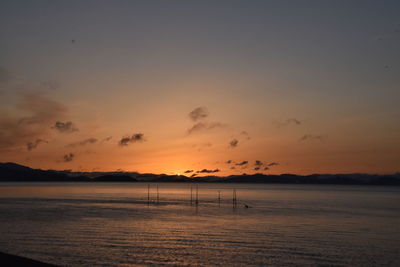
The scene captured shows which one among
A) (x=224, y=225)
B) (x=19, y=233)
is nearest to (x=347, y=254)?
(x=224, y=225)

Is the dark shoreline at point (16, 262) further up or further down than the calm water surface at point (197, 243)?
further up

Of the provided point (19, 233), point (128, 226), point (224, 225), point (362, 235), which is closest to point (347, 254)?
point (362, 235)

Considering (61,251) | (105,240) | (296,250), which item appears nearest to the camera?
(61,251)

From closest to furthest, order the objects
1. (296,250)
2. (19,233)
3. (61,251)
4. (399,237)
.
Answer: (61,251), (296,250), (19,233), (399,237)

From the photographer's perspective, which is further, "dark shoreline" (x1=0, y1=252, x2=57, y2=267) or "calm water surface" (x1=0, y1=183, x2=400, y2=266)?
"calm water surface" (x1=0, y1=183, x2=400, y2=266)

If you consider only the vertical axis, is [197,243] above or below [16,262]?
below

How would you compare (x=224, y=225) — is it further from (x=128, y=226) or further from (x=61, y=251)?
(x=61, y=251)

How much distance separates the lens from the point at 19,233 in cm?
4912

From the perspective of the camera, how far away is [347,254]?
132 feet

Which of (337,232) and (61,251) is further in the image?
(337,232)

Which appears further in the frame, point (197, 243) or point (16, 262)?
point (197, 243)

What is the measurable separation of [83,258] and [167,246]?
1033 cm

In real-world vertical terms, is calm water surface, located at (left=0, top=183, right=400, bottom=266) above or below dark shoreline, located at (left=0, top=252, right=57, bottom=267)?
below

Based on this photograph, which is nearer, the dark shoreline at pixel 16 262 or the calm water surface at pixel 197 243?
the dark shoreline at pixel 16 262
